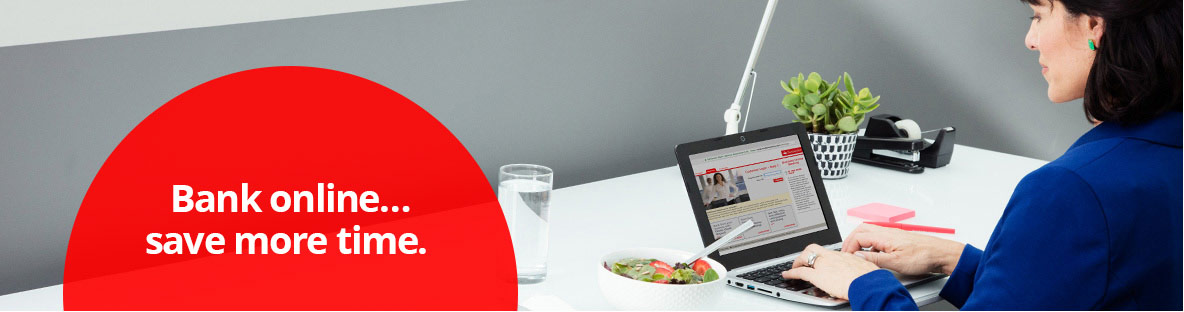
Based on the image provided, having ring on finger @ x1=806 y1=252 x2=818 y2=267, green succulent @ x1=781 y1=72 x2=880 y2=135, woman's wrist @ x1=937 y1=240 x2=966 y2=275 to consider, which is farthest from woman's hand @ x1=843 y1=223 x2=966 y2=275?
green succulent @ x1=781 y1=72 x2=880 y2=135

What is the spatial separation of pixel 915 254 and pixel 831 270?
16 centimetres

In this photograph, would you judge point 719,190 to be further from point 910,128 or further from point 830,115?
point 910,128

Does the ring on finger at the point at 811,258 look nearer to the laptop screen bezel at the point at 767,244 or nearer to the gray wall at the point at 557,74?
the laptop screen bezel at the point at 767,244

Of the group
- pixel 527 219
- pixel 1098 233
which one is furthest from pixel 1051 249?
pixel 527 219

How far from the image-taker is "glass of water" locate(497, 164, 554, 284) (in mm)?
1439

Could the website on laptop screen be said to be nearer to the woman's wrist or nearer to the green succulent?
the woman's wrist

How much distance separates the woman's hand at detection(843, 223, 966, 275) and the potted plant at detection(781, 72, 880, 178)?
0.55 metres

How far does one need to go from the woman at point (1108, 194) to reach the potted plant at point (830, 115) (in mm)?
806

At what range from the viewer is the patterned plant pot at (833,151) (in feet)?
6.71

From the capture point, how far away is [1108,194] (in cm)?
113

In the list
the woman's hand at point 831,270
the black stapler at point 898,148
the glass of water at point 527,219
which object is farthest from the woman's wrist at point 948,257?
the black stapler at point 898,148

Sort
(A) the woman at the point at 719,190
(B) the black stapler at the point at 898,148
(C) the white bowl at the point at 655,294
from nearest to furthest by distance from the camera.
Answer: (C) the white bowl at the point at 655,294, (A) the woman at the point at 719,190, (B) the black stapler at the point at 898,148

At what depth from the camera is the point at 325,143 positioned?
1776 millimetres

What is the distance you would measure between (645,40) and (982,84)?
1.08m
